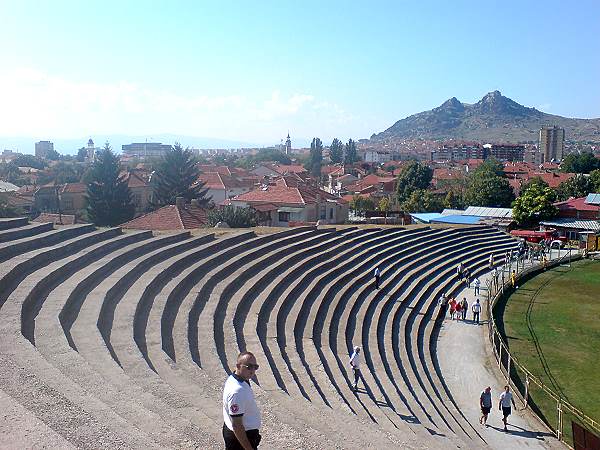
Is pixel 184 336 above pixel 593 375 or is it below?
above

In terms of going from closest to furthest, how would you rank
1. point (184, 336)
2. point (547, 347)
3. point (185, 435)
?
point (185, 435) → point (184, 336) → point (547, 347)

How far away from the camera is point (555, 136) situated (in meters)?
175

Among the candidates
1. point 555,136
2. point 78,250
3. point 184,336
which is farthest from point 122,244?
point 555,136

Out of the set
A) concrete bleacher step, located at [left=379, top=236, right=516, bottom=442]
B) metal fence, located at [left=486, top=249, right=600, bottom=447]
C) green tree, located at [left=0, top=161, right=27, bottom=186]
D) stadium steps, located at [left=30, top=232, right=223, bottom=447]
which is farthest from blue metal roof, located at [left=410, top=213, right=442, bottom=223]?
green tree, located at [left=0, top=161, right=27, bottom=186]

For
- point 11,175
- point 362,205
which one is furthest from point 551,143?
point 11,175

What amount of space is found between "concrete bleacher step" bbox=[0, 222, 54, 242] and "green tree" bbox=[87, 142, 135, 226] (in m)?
24.1

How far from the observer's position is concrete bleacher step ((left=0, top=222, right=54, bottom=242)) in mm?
11920

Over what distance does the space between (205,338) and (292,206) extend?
24.7 metres

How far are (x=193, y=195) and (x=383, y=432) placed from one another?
38966mm

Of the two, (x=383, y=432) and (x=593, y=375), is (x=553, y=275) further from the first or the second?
(x=383, y=432)

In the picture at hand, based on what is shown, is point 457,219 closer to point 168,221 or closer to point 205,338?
point 168,221

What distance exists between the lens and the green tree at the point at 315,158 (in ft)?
351

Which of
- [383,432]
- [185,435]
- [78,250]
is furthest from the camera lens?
[78,250]

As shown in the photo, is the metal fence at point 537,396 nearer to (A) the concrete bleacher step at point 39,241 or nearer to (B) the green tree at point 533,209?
(A) the concrete bleacher step at point 39,241
